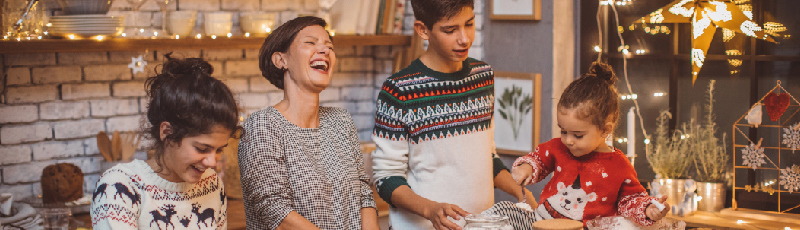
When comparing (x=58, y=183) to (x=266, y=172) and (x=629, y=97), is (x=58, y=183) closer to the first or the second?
(x=266, y=172)

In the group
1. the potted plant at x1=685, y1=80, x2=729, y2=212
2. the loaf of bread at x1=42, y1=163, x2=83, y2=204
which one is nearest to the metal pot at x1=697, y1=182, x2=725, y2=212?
the potted plant at x1=685, y1=80, x2=729, y2=212

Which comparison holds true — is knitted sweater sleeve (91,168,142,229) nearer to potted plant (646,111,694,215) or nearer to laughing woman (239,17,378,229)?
laughing woman (239,17,378,229)

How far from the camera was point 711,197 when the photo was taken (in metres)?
2.78

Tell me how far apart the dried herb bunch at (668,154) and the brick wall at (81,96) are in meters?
0.87

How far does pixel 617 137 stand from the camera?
3010mm

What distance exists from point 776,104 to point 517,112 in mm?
1021

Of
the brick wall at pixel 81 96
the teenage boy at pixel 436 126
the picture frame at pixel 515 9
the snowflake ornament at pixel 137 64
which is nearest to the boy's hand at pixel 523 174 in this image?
the teenage boy at pixel 436 126

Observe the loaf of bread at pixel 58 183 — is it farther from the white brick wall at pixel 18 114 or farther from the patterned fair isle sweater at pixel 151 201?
the patterned fair isle sweater at pixel 151 201

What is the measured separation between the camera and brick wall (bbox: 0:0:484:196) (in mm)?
2889

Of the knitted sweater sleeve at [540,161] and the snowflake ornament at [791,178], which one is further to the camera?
the snowflake ornament at [791,178]

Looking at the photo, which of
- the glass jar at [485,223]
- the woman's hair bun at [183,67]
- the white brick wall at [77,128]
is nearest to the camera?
the glass jar at [485,223]

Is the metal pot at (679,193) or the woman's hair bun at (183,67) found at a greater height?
the woman's hair bun at (183,67)

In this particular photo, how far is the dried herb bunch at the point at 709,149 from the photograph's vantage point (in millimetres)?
2777

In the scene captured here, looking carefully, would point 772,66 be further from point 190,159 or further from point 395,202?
point 190,159
